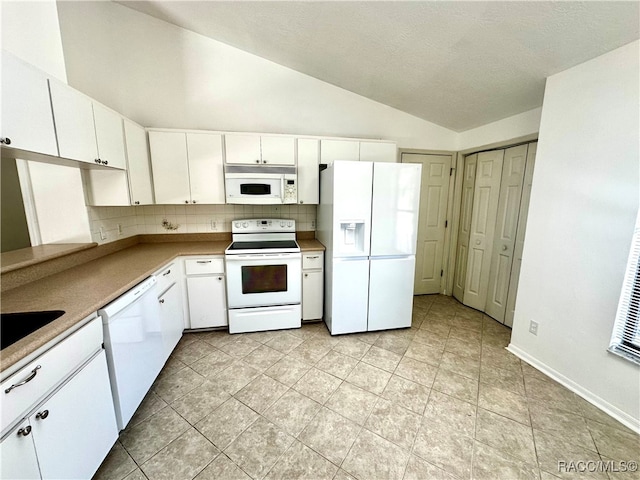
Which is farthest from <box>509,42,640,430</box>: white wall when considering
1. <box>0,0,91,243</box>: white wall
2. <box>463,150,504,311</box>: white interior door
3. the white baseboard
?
<box>0,0,91,243</box>: white wall

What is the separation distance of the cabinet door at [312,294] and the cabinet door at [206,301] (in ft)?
2.79

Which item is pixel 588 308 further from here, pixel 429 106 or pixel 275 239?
pixel 275 239

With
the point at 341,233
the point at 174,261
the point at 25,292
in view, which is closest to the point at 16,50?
the point at 25,292

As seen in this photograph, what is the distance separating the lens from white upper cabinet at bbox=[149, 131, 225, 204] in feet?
8.25

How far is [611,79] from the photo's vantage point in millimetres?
1603

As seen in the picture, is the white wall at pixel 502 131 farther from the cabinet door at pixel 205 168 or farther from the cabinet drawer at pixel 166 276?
the cabinet drawer at pixel 166 276

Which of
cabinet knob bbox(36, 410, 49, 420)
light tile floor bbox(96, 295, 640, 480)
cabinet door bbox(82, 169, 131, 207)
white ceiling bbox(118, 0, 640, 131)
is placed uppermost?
white ceiling bbox(118, 0, 640, 131)

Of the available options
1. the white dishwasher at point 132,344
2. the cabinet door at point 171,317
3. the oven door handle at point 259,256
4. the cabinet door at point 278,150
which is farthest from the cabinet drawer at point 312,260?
the white dishwasher at point 132,344

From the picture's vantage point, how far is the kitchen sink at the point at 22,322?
1.18 m

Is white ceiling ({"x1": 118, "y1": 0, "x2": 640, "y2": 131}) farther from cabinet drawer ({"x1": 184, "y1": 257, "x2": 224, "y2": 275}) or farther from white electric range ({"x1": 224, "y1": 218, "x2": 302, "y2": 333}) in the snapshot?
cabinet drawer ({"x1": 184, "y1": 257, "x2": 224, "y2": 275})

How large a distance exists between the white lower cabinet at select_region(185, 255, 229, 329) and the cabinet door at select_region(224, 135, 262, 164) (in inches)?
41.8

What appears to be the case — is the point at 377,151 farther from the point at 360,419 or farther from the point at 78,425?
the point at 78,425

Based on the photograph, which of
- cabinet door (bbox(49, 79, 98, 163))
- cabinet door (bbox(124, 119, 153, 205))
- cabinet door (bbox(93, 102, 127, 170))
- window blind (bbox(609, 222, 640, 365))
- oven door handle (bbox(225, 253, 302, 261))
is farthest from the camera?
oven door handle (bbox(225, 253, 302, 261))

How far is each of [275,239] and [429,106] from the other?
239 centimetres
